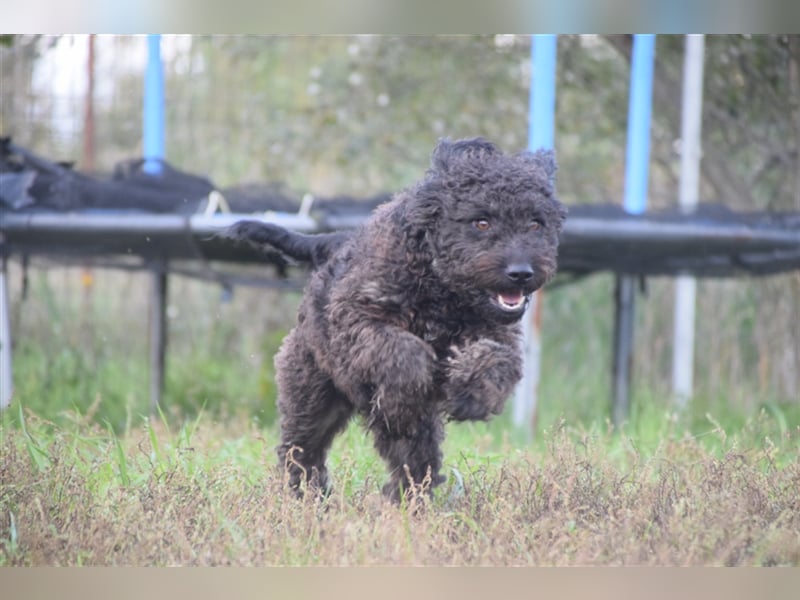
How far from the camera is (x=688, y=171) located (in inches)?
316

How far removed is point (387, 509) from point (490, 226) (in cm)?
112

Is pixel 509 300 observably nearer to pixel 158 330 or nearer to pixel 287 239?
pixel 287 239

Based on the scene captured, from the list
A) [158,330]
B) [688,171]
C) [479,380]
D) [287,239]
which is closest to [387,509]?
[479,380]

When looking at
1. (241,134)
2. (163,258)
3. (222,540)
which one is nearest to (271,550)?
(222,540)

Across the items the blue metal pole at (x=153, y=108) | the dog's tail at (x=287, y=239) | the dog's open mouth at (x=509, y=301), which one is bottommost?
the dog's open mouth at (x=509, y=301)

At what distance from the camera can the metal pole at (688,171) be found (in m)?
7.86

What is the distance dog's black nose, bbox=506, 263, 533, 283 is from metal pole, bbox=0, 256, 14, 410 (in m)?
4.05

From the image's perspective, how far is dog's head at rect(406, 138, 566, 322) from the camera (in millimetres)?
4004

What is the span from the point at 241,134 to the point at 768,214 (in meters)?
5.40

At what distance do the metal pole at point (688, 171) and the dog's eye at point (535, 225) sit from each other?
3.93 meters

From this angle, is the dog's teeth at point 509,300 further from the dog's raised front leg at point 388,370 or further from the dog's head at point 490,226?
the dog's raised front leg at point 388,370

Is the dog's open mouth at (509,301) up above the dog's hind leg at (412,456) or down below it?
above

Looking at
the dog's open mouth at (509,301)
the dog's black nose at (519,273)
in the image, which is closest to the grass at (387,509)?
the dog's open mouth at (509,301)

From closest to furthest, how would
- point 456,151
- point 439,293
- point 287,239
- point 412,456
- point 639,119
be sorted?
point 439,293
point 456,151
point 412,456
point 287,239
point 639,119
